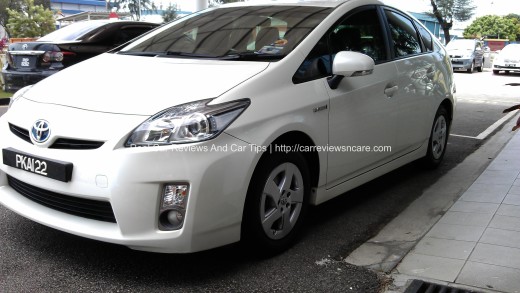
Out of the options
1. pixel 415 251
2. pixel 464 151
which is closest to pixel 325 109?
pixel 415 251

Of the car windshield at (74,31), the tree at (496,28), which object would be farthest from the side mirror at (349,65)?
the tree at (496,28)

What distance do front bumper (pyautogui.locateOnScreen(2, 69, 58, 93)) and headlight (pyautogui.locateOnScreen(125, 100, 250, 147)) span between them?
570cm

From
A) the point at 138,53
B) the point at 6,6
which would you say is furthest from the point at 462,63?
the point at 6,6

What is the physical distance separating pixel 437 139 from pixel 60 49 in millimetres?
5720

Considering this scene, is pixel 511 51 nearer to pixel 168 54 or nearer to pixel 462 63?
pixel 462 63

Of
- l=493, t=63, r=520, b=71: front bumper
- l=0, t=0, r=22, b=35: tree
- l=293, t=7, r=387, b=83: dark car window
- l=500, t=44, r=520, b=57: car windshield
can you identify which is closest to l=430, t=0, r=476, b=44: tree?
l=500, t=44, r=520, b=57: car windshield

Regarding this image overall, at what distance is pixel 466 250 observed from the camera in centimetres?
341

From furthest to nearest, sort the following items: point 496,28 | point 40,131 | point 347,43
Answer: point 496,28, point 347,43, point 40,131

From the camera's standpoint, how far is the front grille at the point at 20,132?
3.02 metres

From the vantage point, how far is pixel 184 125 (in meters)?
2.72

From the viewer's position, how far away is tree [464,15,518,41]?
56156mm

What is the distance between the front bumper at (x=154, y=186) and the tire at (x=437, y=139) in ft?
9.63

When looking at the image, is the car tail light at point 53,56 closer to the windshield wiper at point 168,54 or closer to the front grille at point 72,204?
the windshield wiper at point 168,54

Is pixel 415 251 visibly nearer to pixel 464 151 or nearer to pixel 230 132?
pixel 230 132
